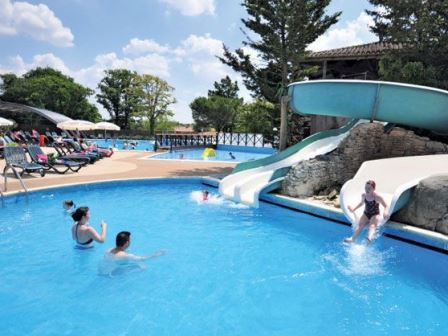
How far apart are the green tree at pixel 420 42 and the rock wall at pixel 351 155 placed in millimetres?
2091

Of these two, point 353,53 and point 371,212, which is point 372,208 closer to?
point 371,212

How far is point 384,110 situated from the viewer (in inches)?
343

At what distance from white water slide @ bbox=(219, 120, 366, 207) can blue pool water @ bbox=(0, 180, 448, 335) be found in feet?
5.57

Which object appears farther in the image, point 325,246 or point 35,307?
point 325,246

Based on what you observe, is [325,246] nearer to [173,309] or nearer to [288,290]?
[288,290]

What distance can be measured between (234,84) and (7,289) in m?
55.7

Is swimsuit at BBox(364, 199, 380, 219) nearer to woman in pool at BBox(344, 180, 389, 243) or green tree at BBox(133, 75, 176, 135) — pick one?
woman in pool at BBox(344, 180, 389, 243)

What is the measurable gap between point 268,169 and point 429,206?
5076 mm

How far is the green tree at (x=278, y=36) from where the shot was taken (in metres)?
13.2

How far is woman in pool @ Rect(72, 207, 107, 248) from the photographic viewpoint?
5.43 m

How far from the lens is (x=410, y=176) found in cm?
723

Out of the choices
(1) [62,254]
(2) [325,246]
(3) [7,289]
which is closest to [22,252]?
(1) [62,254]

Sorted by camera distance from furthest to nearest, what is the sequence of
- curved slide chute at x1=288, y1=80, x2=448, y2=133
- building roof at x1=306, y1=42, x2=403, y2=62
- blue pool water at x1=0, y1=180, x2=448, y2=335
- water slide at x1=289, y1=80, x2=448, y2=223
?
building roof at x1=306, y1=42, x2=403, y2=62, curved slide chute at x1=288, y1=80, x2=448, y2=133, water slide at x1=289, y1=80, x2=448, y2=223, blue pool water at x1=0, y1=180, x2=448, y2=335

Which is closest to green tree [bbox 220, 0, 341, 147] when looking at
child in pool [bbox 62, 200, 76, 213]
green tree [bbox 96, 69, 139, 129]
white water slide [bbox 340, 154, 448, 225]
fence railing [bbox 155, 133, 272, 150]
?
white water slide [bbox 340, 154, 448, 225]
